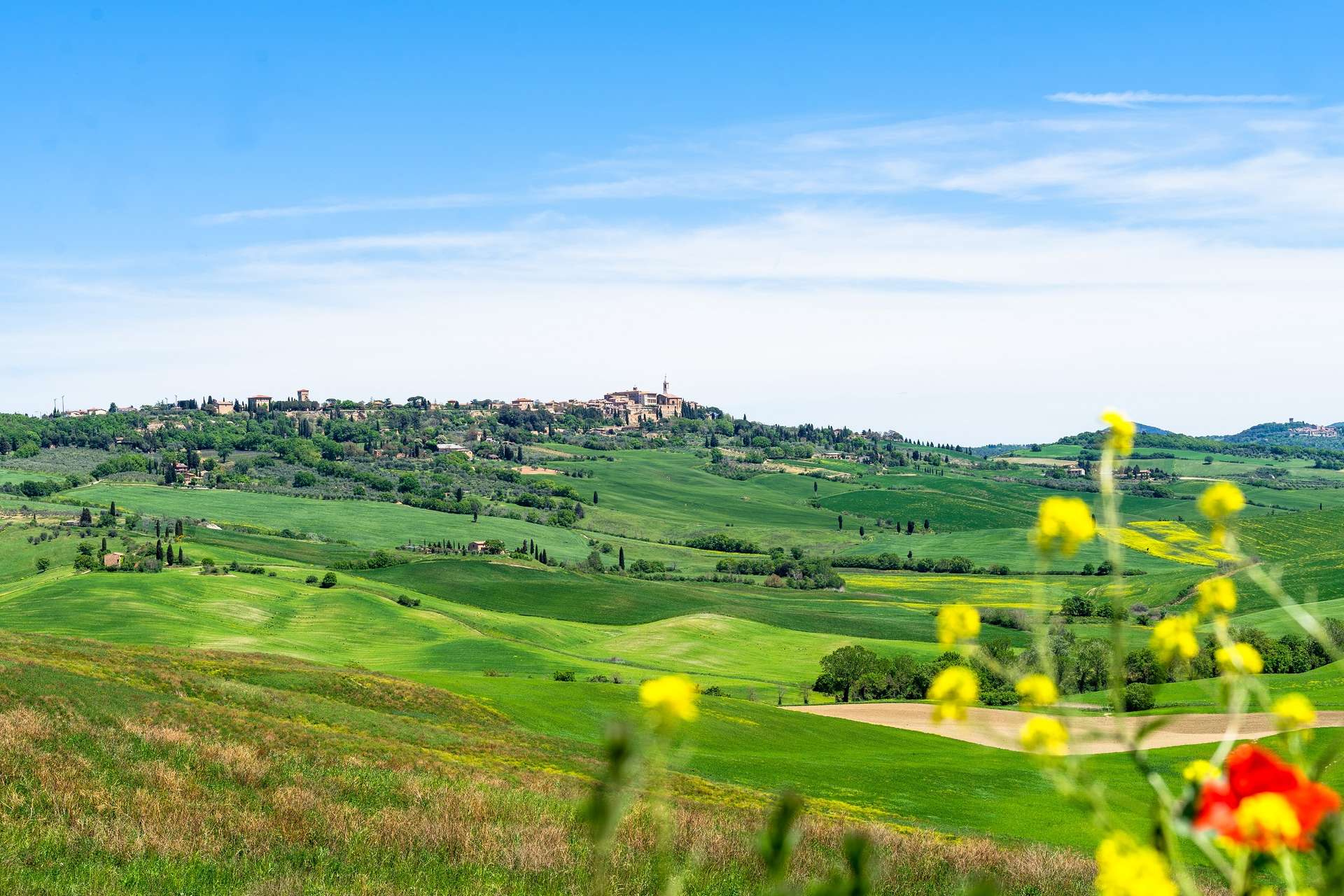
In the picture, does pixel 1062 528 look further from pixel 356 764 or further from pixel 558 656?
pixel 558 656

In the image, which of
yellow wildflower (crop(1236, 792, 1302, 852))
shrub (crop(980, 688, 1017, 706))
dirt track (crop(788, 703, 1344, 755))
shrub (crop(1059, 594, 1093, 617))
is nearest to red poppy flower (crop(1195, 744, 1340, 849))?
yellow wildflower (crop(1236, 792, 1302, 852))

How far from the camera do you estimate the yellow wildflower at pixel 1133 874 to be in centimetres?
281

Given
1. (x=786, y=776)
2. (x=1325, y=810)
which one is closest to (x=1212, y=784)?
(x=1325, y=810)

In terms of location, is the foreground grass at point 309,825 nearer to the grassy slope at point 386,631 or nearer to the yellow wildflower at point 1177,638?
the yellow wildflower at point 1177,638

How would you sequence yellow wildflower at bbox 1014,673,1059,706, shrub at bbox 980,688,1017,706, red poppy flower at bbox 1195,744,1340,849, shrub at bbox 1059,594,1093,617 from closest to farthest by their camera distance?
red poppy flower at bbox 1195,744,1340,849 → yellow wildflower at bbox 1014,673,1059,706 → shrub at bbox 980,688,1017,706 → shrub at bbox 1059,594,1093,617

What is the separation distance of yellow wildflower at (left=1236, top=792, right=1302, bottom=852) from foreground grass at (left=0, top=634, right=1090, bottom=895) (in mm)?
4023

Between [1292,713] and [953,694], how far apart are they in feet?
3.93

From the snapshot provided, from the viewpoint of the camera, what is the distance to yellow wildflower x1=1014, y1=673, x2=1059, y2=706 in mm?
3402

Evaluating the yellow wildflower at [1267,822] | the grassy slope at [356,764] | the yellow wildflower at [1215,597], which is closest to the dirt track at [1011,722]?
the grassy slope at [356,764]

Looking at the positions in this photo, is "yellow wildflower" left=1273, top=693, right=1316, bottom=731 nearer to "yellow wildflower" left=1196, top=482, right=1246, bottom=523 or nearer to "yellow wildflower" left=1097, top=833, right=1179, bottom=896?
"yellow wildflower" left=1196, top=482, right=1246, bottom=523

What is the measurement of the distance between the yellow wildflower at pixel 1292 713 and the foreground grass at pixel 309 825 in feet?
12.4

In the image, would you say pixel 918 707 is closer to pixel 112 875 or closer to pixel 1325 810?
pixel 112 875

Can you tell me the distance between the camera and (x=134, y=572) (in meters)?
145

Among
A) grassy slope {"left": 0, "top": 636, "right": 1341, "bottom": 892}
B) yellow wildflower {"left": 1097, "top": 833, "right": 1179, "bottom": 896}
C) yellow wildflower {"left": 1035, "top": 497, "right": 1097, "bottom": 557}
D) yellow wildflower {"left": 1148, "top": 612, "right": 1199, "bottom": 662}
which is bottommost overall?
grassy slope {"left": 0, "top": 636, "right": 1341, "bottom": 892}
